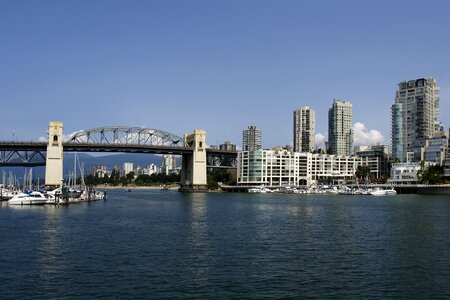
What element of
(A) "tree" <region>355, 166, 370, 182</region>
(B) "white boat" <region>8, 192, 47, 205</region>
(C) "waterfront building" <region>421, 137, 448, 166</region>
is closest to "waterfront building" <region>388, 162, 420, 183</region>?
(C) "waterfront building" <region>421, 137, 448, 166</region>

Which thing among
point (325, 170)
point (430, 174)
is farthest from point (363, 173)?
point (430, 174)

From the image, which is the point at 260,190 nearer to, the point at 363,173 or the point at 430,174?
the point at 430,174

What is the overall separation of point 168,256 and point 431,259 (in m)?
14.2

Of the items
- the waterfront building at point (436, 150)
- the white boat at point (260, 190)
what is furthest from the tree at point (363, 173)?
the white boat at point (260, 190)

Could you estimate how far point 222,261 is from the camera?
1085 inches

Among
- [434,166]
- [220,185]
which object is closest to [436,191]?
[434,166]

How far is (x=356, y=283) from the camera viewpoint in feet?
74.8

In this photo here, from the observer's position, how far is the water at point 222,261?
21.6 m

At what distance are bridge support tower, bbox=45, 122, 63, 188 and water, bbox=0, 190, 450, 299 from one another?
8850 centimetres

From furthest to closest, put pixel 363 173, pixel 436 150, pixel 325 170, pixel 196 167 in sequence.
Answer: pixel 325 170 < pixel 363 173 < pixel 436 150 < pixel 196 167

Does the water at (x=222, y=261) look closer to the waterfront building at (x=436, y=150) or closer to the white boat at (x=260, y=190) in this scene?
the white boat at (x=260, y=190)

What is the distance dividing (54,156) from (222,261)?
376ft

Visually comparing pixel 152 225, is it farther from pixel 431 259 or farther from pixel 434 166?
pixel 434 166

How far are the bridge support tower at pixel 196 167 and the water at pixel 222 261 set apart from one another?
359ft
